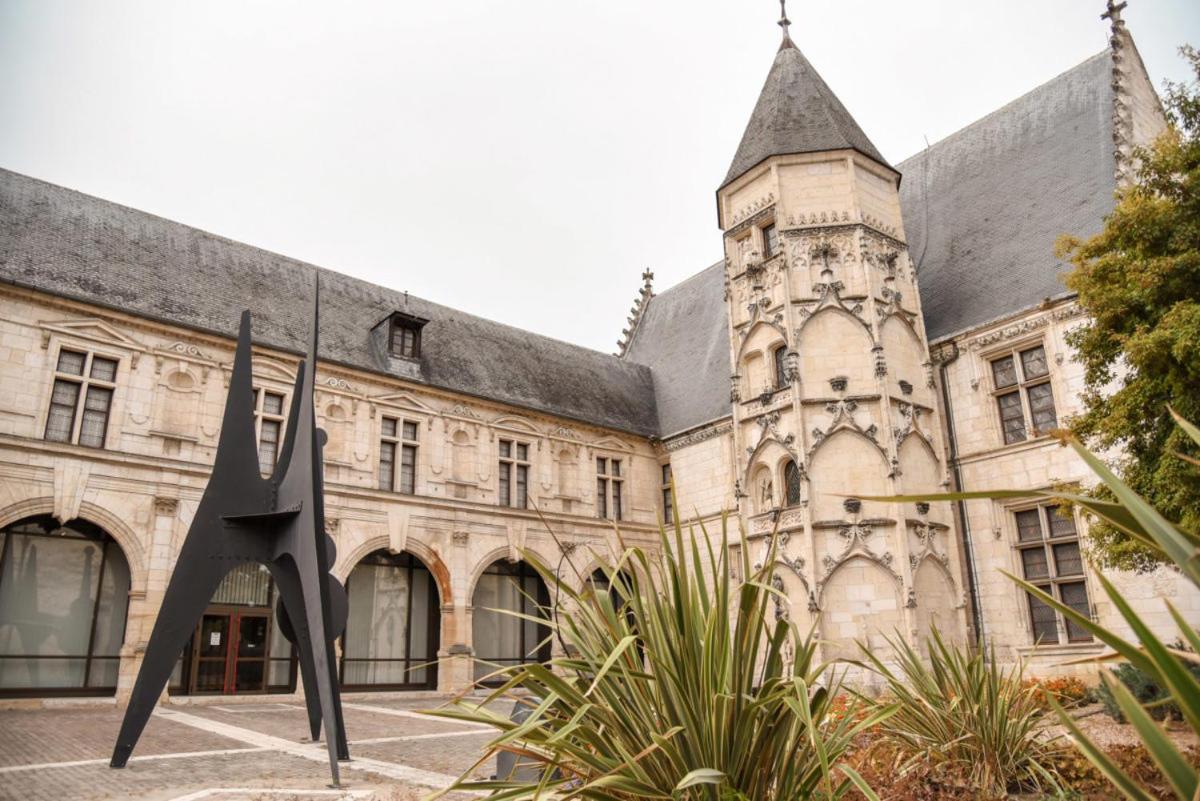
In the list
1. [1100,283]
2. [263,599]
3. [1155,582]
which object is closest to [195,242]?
[263,599]

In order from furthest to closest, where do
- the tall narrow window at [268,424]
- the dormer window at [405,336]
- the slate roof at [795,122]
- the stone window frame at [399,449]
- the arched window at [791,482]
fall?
the dormer window at [405,336], the stone window frame at [399,449], the slate roof at [795,122], the tall narrow window at [268,424], the arched window at [791,482]

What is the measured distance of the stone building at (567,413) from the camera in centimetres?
1432

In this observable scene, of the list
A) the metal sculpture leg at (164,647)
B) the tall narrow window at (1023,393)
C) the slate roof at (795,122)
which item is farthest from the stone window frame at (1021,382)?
the metal sculpture leg at (164,647)

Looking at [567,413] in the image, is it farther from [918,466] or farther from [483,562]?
[918,466]

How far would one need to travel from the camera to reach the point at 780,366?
16797 millimetres

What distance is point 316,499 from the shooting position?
290 inches

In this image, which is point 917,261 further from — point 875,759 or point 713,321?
point 875,759

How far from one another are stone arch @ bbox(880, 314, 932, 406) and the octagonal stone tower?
0.12ft

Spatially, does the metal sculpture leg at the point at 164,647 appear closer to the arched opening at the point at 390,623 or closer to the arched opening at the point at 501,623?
the arched opening at the point at 390,623

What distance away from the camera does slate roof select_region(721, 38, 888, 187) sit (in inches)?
683

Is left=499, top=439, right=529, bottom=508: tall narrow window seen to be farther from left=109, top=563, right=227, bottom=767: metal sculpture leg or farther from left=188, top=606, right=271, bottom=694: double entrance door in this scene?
left=109, top=563, right=227, bottom=767: metal sculpture leg

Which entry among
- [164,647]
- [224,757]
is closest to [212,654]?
[224,757]

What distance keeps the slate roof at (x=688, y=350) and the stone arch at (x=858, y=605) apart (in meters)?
6.34

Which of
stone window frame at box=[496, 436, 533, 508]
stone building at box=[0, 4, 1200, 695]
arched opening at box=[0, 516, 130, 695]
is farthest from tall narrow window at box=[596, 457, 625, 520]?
arched opening at box=[0, 516, 130, 695]
